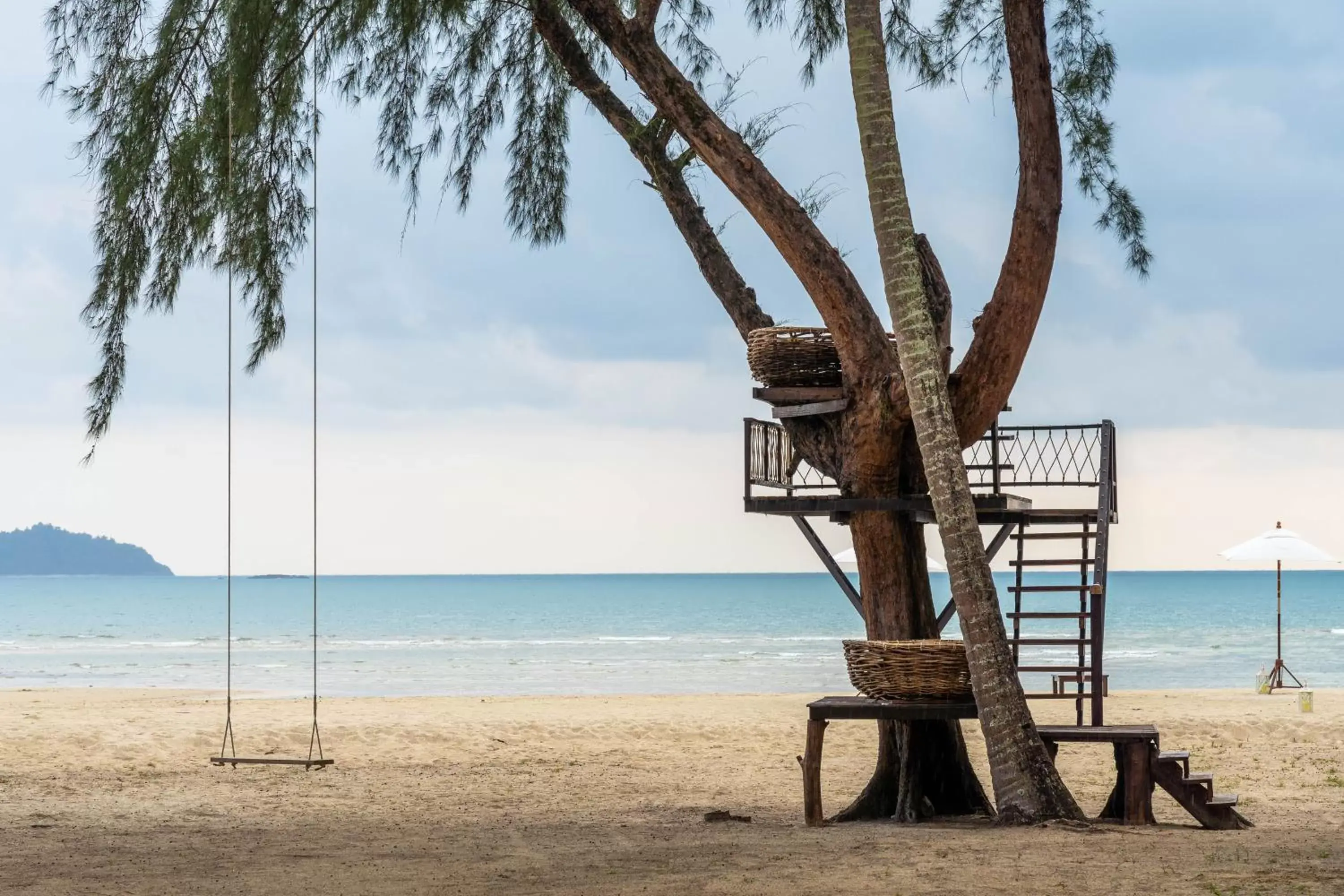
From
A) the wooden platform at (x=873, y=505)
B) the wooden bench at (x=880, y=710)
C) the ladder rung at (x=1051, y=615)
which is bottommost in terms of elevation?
the wooden bench at (x=880, y=710)

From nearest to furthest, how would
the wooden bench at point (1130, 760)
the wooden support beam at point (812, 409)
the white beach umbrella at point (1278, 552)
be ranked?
the wooden bench at point (1130, 760) < the wooden support beam at point (812, 409) < the white beach umbrella at point (1278, 552)

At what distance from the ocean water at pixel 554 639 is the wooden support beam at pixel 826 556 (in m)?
16.5

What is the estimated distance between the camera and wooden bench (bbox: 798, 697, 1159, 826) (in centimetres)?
758

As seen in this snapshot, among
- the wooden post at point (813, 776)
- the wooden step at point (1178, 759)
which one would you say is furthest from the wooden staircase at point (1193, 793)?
the wooden post at point (813, 776)

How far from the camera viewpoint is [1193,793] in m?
7.83

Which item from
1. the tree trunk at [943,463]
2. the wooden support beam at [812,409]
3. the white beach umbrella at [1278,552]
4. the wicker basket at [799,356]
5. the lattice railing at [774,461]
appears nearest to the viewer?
the tree trunk at [943,463]

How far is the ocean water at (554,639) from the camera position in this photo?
28.0 metres

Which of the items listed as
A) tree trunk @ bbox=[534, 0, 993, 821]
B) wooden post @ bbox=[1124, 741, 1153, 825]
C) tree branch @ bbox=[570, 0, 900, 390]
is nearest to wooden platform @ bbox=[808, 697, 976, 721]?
tree trunk @ bbox=[534, 0, 993, 821]

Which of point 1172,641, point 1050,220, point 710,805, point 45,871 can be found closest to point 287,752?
point 710,805

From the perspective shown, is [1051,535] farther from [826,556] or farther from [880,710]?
[880,710]

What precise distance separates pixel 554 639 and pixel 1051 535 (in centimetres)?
3657

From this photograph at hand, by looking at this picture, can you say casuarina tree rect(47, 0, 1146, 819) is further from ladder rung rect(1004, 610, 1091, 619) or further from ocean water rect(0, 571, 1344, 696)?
ocean water rect(0, 571, 1344, 696)

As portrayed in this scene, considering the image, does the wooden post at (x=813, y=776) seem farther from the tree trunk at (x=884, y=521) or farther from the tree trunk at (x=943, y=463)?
the tree trunk at (x=943, y=463)

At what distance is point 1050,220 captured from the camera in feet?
25.3
